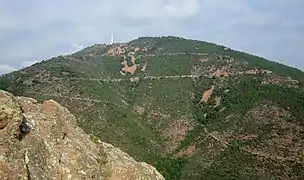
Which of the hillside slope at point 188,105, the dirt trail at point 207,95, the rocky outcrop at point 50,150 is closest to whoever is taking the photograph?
Result: the rocky outcrop at point 50,150

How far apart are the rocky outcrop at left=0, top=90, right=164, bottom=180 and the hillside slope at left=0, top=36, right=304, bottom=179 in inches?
1791

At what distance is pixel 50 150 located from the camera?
67.2ft

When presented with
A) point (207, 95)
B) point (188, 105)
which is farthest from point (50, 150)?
point (207, 95)

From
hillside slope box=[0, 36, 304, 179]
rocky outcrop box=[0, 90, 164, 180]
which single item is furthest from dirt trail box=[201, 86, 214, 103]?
rocky outcrop box=[0, 90, 164, 180]

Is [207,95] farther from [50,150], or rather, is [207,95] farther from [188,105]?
[50,150]

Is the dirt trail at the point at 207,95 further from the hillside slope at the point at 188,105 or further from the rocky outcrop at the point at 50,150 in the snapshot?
the rocky outcrop at the point at 50,150

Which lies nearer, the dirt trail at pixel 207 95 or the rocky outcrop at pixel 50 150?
the rocky outcrop at pixel 50 150

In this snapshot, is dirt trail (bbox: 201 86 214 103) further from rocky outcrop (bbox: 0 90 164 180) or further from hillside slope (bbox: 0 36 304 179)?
rocky outcrop (bbox: 0 90 164 180)

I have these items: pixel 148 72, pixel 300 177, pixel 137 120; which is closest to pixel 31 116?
pixel 300 177

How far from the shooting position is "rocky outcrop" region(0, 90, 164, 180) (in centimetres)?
1742

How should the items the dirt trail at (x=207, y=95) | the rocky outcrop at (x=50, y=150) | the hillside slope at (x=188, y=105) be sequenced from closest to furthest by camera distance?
the rocky outcrop at (x=50, y=150) → the hillside slope at (x=188, y=105) → the dirt trail at (x=207, y=95)

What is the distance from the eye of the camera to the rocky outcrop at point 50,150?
17422 millimetres

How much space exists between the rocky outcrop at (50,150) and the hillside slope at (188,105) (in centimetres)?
4549

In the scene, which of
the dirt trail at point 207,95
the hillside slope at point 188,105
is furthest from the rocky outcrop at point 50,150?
the dirt trail at point 207,95
